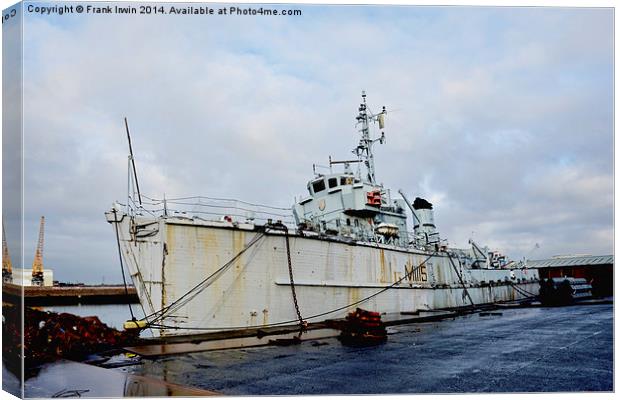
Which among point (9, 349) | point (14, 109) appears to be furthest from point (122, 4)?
point (9, 349)

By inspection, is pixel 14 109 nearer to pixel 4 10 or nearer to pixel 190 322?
pixel 4 10

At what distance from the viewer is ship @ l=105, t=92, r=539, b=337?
1329cm

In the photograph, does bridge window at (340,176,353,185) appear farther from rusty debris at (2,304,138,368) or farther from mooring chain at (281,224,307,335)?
rusty debris at (2,304,138,368)

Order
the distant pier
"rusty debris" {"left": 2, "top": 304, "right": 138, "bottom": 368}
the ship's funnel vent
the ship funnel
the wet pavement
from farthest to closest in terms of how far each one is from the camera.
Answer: the ship's funnel vent < the ship funnel < "rusty debris" {"left": 2, "top": 304, "right": 138, "bottom": 368} < the wet pavement < the distant pier

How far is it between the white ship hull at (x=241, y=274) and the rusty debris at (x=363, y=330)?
85.1 inches

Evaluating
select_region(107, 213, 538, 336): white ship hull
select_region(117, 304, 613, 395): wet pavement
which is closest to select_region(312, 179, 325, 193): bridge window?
select_region(107, 213, 538, 336): white ship hull

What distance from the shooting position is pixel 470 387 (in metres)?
8.28

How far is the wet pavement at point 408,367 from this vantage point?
8273mm

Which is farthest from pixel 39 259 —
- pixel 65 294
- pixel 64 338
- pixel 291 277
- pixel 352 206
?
pixel 65 294

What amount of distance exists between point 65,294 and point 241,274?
24042 mm

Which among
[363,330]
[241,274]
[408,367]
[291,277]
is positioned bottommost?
[408,367]

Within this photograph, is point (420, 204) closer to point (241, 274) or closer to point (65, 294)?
point (241, 274)

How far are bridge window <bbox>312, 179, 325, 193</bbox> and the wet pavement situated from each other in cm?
839

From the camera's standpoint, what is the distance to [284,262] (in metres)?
15.2
